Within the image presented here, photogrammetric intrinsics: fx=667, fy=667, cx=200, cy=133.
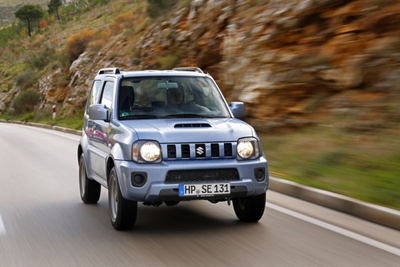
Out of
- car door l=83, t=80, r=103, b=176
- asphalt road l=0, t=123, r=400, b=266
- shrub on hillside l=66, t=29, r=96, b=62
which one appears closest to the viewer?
asphalt road l=0, t=123, r=400, b=266

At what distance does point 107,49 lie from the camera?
3466 cm

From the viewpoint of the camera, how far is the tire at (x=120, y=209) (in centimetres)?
700

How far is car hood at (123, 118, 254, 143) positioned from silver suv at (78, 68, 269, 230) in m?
0.01

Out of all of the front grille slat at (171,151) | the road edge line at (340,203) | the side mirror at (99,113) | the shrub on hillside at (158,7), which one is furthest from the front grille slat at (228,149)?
the shrub on hillside at (158,7)

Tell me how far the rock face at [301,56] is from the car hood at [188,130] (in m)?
5.37

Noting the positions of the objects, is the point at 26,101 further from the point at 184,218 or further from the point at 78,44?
the point at 184,218

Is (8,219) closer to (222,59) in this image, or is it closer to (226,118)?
(226,118)

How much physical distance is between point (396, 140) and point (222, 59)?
414 inches

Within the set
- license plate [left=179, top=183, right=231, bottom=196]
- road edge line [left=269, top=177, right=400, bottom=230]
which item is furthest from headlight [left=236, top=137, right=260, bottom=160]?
road edge line [left=269, top=177, right=400, bottom=230]

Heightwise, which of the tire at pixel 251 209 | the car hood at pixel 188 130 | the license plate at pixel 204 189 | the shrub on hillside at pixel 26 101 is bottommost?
the shrub on hillside at pixel 26 101

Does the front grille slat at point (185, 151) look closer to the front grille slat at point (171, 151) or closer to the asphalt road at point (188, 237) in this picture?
the front grille slat at point (171, 151)

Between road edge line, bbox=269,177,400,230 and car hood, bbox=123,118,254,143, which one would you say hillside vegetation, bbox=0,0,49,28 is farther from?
car hood, bbox=123,118,254,143

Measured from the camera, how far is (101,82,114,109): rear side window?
27.1 ft

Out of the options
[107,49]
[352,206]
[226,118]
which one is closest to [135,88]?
[226,118]
